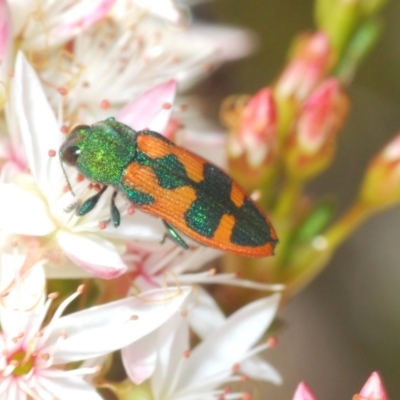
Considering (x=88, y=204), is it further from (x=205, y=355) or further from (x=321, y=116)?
(x=321, y=116)

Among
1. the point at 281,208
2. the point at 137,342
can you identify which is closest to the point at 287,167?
the point at 281,208

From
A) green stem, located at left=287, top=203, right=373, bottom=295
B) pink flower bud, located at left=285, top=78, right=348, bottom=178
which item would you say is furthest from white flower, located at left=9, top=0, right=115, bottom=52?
green stem, located at left=287, top=203, right=373, bottom=295

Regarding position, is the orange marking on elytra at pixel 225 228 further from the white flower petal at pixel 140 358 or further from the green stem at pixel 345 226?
the green stem at pixel 345 226

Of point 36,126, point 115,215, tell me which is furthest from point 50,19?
point 115,215

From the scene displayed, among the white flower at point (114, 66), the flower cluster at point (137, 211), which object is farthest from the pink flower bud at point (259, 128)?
the white flower at point (114, 66)

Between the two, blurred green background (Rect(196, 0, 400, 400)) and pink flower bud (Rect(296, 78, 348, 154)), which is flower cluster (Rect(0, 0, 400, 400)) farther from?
blurred green background (Rect(196, 0, 400, 400))

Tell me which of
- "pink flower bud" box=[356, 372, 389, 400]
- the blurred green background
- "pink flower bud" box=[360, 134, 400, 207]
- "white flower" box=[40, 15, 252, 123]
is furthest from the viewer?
the blurred green background

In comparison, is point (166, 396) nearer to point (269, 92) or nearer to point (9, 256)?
point (9, 256)
